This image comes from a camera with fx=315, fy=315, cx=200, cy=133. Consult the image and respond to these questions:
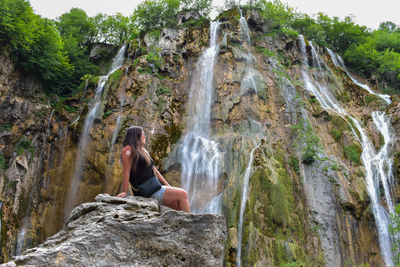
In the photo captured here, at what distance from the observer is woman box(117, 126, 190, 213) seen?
4.02 meters

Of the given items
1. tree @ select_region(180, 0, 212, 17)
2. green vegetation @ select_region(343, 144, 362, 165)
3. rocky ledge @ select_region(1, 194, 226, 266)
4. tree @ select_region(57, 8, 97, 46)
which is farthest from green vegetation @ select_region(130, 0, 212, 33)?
rocky ledge @ select_region(1, 194, 226, 266)

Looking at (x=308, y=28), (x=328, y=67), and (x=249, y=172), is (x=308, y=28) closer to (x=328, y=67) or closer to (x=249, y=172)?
(x=328, y=67)

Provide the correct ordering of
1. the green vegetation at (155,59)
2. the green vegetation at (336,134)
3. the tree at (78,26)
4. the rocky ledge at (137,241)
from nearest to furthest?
1. the rocky ledge at (137,241)
2. the green vegetation at (336,134)
3. the green vegetation at (155,59)
4. the tree at (78,26)

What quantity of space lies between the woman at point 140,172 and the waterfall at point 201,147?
8.63 meters

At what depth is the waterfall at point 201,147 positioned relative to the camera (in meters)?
13.3

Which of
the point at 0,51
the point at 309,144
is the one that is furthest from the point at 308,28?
the point at 0,51

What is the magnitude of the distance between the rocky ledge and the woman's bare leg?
593 mm

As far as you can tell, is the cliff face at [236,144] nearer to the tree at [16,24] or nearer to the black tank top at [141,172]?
the tree at [16,24]

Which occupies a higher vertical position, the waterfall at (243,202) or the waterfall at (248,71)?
the waterfall at (248,71)

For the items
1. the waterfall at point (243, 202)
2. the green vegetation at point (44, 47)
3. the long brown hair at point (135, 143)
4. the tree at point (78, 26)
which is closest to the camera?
the long brown hair at point (135, 143)

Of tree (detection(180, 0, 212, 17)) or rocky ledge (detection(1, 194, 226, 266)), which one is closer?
rocky ledge (detection(1, 194, 226, 266))

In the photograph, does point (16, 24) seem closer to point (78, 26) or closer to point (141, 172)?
point (78, 26)

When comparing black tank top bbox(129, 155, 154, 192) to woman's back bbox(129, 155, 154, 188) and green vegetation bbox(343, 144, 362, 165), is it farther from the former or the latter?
green vegetation bbox(343, 144, 362, 165)

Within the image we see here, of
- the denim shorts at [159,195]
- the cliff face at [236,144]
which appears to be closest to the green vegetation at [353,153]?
the cliff face at [236,144]
